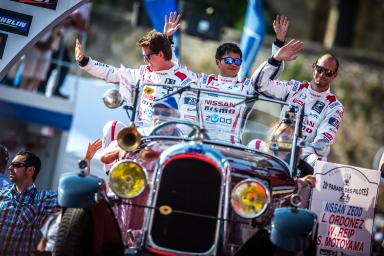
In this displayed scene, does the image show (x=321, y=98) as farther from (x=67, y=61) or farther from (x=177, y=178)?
(x=67, y=61)

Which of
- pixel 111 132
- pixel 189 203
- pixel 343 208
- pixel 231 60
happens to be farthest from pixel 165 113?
pixel 343 208

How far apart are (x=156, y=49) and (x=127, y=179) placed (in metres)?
2.08

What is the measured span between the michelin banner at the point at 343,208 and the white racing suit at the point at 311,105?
2.21 ft

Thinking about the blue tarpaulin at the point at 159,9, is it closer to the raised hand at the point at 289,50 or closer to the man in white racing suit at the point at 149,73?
the man in white racing suit at the point at 149,73

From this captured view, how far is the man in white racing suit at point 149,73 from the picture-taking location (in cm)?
884

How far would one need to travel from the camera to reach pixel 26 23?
9.33 meters

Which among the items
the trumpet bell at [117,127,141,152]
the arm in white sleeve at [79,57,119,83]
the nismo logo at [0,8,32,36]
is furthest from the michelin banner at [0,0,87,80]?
the trumpet bell at [117,127,141,152]

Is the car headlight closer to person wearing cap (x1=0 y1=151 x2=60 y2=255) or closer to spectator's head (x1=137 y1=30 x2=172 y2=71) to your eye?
person wearing cap (x1=0 y1=151 x2=60 y2=255)

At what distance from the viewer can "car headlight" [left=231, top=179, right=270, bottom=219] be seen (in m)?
7.23

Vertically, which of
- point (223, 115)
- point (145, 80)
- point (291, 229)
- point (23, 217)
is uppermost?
point (145, 80)

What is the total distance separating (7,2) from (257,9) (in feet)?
24.8

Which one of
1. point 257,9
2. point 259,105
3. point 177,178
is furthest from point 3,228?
point 257,9

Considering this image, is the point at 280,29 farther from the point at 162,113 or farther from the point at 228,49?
the point at 162,113

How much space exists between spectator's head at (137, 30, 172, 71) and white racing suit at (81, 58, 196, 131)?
113 mm
